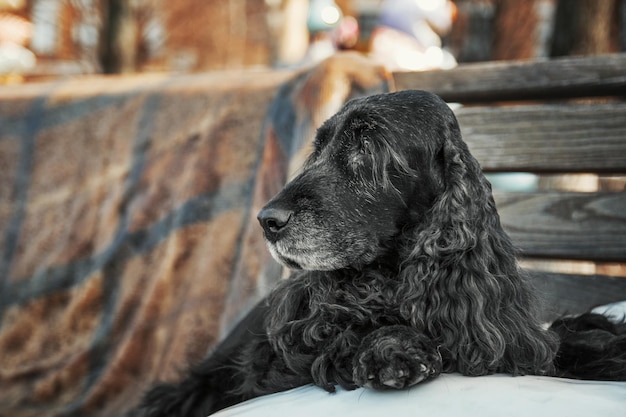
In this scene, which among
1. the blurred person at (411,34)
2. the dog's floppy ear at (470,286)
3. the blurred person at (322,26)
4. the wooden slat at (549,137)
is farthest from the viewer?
the blurred person at (322,26)

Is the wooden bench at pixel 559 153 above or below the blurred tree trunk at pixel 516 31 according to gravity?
below

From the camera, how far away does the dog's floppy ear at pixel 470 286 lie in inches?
68.3

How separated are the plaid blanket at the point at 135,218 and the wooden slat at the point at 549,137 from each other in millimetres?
512

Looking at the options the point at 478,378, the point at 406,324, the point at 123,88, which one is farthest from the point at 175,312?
the point at 478,378

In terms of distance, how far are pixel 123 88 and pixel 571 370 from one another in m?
2.76

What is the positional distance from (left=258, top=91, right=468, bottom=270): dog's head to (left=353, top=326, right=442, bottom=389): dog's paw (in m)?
0.29

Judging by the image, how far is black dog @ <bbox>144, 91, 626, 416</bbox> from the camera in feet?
5.76

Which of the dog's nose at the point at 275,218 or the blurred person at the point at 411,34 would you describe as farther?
the blurred person at the point at 411,34

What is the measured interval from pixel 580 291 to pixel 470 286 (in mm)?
1190

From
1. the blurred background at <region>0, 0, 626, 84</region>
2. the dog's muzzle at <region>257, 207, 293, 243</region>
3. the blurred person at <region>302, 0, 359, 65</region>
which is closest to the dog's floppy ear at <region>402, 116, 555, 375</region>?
the dog's muzzle at <region>257, 207, 293, 243</region>

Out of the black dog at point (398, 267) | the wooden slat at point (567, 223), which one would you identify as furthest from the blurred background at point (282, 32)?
the black dog at point (398, 267)

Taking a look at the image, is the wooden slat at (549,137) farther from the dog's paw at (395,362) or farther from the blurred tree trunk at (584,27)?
the blurred tree trunk at (584,27)

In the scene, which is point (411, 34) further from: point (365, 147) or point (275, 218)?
point (275, 218)

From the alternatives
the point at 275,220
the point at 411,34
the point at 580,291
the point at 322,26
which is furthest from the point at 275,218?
the point at 322,26
